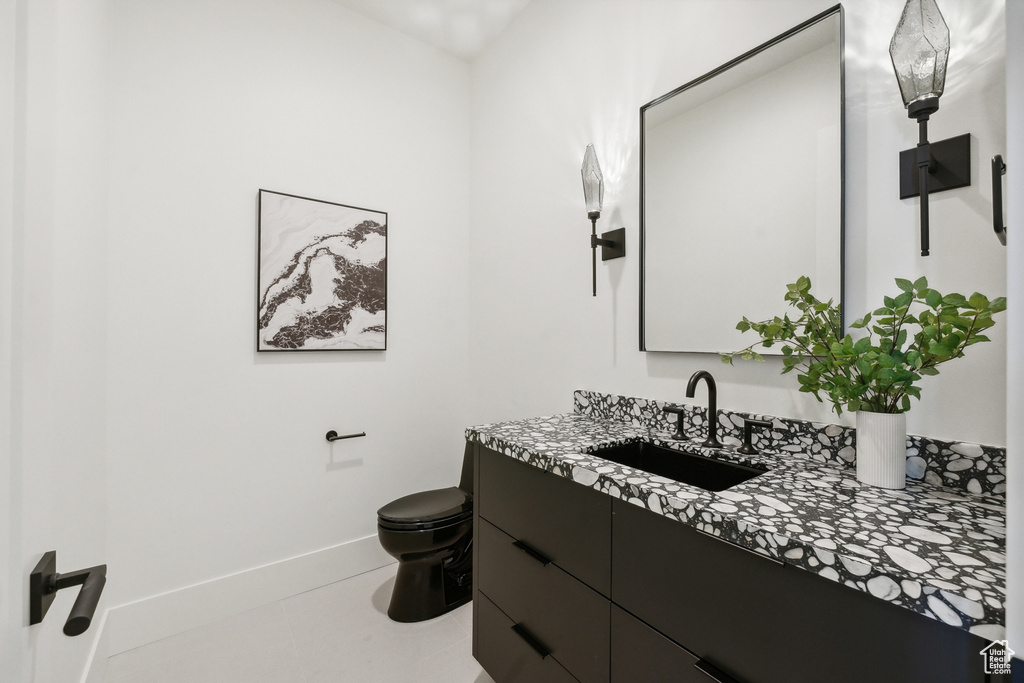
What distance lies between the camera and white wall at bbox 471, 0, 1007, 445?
39.0 inches

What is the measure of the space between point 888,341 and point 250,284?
7.62 ft

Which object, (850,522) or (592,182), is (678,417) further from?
Answer: (592,182)

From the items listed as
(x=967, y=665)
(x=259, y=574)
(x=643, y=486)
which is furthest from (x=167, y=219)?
(x=967, y=665)

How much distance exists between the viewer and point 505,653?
1438 mm

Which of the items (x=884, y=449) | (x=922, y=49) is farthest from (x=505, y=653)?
(x=922, y=49)

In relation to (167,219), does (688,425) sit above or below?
below

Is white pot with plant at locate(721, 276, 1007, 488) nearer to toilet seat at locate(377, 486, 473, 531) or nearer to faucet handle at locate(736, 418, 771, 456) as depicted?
Result: faucet handle at locate(736, 418, 771, 456)

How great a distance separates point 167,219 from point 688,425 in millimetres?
2216

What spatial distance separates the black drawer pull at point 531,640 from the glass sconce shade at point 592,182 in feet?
4.75

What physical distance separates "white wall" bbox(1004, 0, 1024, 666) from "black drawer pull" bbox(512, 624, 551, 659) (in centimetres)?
106

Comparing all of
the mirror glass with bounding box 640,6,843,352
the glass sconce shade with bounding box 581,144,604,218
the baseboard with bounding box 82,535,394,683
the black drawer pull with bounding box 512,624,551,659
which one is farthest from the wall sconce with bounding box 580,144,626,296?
the baseboard with bounding box 82,535,394,683

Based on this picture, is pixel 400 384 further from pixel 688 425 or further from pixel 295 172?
pixel 688 425

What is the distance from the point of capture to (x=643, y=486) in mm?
1003

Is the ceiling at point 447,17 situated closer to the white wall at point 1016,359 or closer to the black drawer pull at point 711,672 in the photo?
the white wall at point 1016,359
